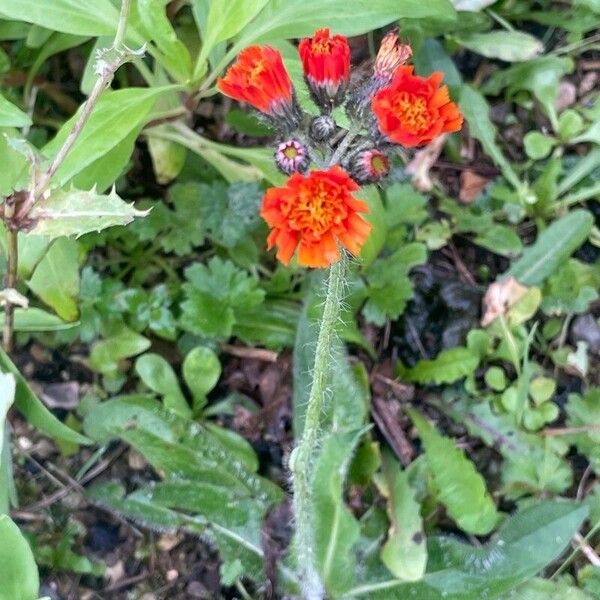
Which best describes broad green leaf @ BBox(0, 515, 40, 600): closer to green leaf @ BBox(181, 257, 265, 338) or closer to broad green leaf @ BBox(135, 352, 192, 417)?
broad green leaf @ BBox(135, 352, 192, 417)

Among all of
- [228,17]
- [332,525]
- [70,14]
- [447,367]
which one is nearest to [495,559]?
[332,525]

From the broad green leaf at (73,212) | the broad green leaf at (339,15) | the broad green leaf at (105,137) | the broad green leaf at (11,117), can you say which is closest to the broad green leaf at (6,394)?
the broad green leaf at (73,212)

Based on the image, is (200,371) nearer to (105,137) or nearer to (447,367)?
(447,367)

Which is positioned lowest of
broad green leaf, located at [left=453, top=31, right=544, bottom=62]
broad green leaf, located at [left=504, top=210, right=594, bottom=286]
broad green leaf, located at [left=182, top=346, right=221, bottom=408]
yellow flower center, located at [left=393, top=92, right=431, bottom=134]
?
broad green leaf, located at [left=182, top=346, right=221, bottom=408]

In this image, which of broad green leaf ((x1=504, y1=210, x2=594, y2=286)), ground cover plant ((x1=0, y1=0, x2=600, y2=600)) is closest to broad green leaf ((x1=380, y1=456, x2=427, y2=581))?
ground cover plant ((x1=0, y1=0, x2=600, y2=600))

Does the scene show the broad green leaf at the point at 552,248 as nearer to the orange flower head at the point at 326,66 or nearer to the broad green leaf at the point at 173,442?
the broad green leaf at the point at 173,442

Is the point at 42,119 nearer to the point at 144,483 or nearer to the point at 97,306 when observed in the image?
the point at 97,306
